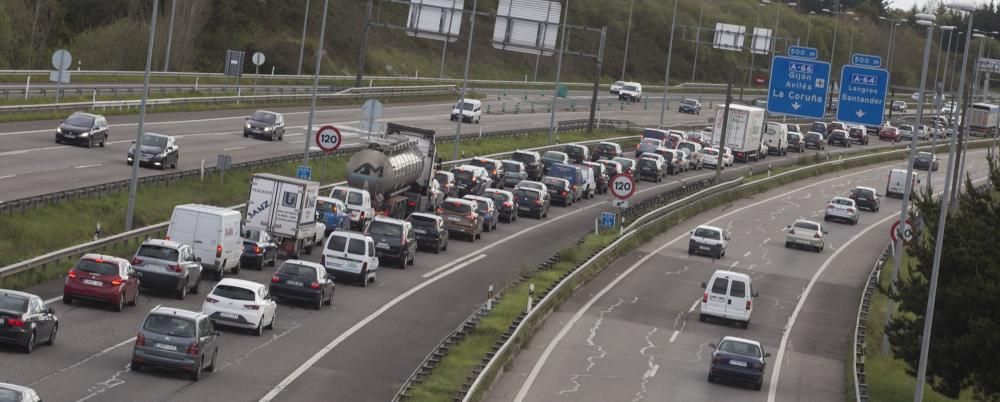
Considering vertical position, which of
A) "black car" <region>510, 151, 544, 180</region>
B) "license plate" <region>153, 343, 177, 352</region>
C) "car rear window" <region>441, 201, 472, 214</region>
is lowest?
"license plate" <region>153, 343, 177, 352</region>

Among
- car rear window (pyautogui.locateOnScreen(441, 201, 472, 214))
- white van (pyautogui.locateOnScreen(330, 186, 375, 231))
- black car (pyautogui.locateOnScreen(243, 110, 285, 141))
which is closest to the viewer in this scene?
white van (pyautogui.locateOnScreen(330, 186, 375, 231))

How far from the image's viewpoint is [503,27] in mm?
72250

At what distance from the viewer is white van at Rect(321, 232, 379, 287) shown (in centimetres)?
4256

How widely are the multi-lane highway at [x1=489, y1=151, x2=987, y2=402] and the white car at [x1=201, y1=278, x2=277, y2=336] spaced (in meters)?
5.40

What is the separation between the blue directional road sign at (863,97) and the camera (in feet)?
163

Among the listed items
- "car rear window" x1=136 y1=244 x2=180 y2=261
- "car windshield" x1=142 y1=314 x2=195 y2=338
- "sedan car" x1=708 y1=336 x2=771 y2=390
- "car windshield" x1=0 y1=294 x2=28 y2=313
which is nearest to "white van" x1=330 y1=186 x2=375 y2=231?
"car rear window" x1=136 y1=244 x2=180 y2=261

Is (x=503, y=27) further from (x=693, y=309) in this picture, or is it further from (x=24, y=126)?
(x=693, y=309)

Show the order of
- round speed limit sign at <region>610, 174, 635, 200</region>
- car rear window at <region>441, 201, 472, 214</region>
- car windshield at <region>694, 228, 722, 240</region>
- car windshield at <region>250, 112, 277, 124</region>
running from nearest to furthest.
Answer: round speed limit sign at <region>610, 174, 635, 200</region> → car rear window at <region>441, 201, 472, 214</region> → car windshield at <region>694, 228, 722, 240</region> → car windshield at <region>250, 112, 277, 124</region>

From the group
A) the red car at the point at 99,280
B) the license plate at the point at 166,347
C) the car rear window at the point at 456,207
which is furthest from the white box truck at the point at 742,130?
the license plate at the point at 166,347

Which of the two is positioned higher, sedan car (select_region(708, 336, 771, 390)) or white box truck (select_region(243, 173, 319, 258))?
white box truck (select_region(243, 173, 319, 258))

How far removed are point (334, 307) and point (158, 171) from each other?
2090cm

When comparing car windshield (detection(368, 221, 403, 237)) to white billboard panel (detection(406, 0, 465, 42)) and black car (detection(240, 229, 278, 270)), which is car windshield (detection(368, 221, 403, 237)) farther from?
white billboard panel (detection(406, 0, 465, 42))

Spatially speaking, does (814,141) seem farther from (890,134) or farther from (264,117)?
(264,117)

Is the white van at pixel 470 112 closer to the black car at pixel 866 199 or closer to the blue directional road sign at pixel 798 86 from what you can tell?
the black car at pixel 866 199
